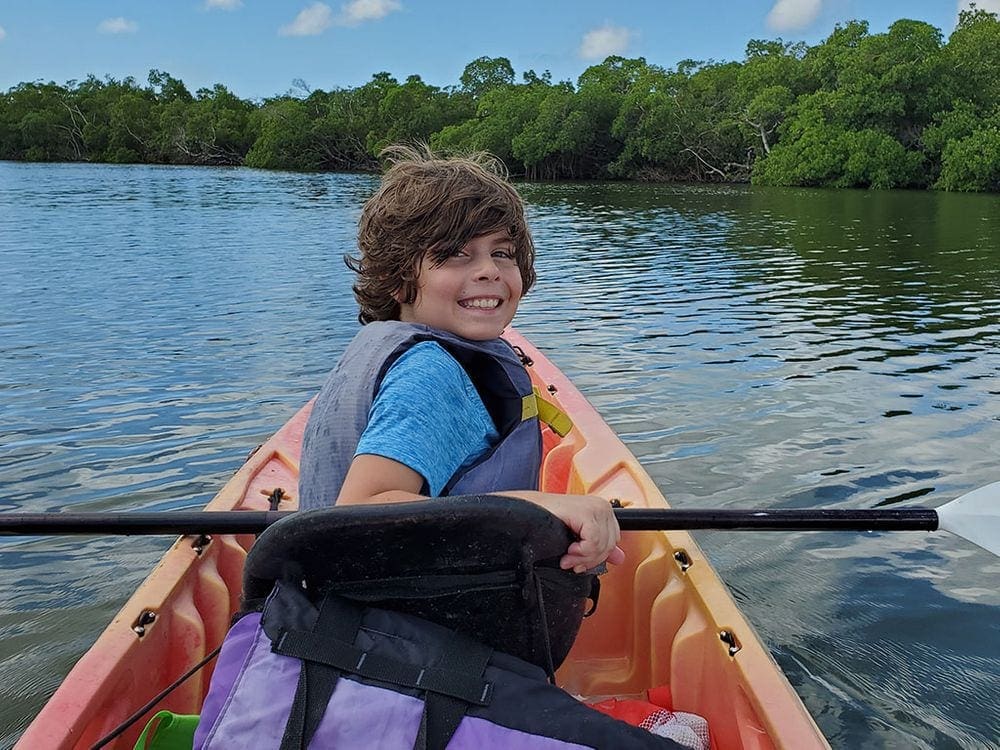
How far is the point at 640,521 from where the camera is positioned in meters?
2.27

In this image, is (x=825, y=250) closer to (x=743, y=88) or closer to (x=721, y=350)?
(x=721, y=350)

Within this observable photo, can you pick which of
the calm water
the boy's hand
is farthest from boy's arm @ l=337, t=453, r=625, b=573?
the calm water

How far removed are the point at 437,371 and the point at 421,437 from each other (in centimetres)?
18

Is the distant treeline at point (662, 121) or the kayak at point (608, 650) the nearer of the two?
the kayak at point (608, 650)

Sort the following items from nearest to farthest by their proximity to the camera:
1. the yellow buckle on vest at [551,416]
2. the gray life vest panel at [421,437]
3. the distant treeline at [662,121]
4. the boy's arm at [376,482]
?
the boy's arm at [376,482] < the gray life vest panel at [421,437] < the yellow buckle on vest at [551,416] < the distant treeline at [662,121]

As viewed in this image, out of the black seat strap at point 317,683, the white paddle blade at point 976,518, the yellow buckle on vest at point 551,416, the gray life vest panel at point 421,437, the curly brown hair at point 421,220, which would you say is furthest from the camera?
the white paddle blade at point 976,518

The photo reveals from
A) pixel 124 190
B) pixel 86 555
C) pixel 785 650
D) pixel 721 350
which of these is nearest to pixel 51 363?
pixel 86 555

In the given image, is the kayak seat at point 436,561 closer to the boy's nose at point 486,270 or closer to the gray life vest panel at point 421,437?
the gray life vest panel at point 421,437

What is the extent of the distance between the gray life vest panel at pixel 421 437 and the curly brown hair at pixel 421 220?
238 millimetres

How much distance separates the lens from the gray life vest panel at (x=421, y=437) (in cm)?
190

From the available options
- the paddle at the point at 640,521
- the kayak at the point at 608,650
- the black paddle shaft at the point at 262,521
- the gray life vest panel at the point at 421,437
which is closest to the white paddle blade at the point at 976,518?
the paddle at the point at 640,521

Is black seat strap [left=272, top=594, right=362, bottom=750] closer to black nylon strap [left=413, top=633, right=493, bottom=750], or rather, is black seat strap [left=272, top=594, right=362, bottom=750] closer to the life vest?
the life vest

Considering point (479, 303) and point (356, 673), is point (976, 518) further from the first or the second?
point (356, 673)

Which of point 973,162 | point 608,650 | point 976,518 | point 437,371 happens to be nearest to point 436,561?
point 437,371
